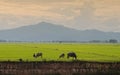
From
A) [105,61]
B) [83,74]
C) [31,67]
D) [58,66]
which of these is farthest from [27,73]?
[105,61]

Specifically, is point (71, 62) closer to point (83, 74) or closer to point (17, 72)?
point (83, 74)

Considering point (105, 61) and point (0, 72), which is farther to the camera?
point (105, 61)

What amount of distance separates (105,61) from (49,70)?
520 cm

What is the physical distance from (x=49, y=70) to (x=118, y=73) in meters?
5.94

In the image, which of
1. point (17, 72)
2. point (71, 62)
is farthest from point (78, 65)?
point (17, 72)

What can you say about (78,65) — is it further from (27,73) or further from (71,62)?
(27,73)

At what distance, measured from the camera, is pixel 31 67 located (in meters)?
31.3

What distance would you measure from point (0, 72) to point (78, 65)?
6747 mm

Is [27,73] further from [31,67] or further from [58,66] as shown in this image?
[58,66]

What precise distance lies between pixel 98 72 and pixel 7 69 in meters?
7.82

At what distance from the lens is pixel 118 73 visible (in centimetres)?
3094

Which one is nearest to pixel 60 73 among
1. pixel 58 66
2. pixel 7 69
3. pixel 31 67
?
pixel 58 66

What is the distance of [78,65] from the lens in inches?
1244

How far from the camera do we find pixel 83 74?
3080 centimetres
